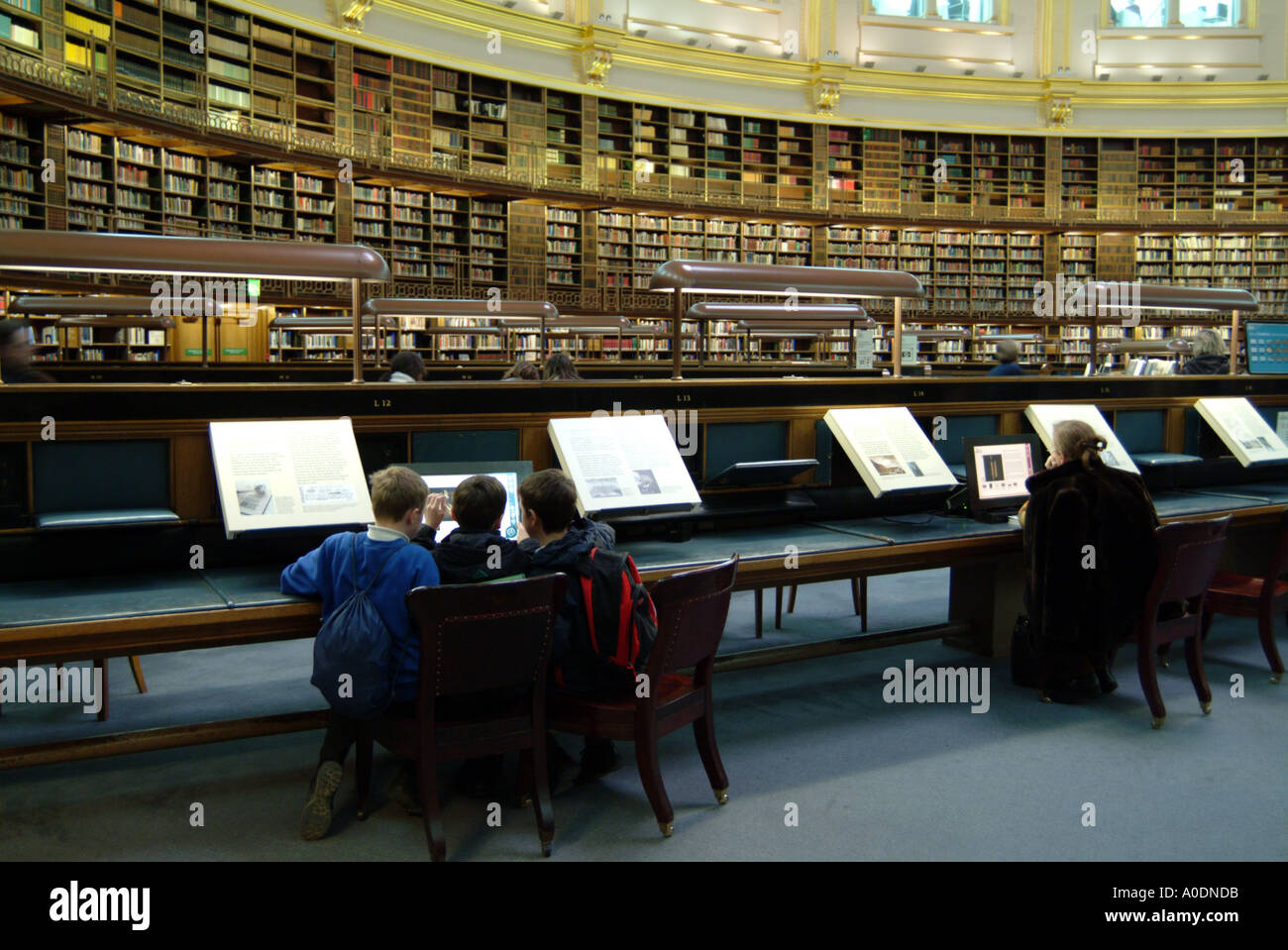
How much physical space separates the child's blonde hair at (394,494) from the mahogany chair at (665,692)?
63 cm

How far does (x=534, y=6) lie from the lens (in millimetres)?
13219

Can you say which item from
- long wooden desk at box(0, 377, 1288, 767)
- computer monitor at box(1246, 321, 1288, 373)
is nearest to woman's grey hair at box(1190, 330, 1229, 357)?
computer monitor at box(1246, 321, 1288, 373)

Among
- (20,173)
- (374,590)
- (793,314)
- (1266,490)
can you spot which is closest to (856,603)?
(793,314)

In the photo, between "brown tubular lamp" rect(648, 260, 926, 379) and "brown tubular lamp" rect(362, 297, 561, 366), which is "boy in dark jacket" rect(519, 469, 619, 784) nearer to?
"brown tubular lamp" rect(648, 260, 926, 379)

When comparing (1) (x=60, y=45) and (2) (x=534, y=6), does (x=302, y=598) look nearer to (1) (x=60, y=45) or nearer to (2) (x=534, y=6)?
(1) (x=60, y=45)

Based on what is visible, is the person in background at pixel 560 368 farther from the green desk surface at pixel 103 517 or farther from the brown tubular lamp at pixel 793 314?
the green desk surface at pixel 103 517

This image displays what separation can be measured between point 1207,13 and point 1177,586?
16221mm

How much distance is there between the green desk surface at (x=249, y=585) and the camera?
2.64 meters

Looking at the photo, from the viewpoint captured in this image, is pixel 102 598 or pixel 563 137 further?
pixel 563 137

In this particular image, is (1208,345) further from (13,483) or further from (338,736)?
(13,483)

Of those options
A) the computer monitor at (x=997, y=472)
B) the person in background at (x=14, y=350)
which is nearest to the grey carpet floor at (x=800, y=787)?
the computer monitor at (x=997, y=472)

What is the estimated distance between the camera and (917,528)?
3916 mm

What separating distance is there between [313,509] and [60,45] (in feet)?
26.0

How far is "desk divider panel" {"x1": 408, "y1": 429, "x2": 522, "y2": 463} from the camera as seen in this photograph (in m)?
3.48
